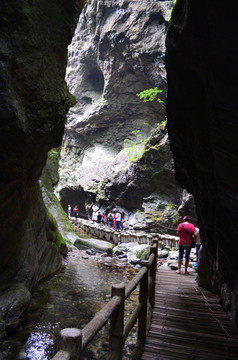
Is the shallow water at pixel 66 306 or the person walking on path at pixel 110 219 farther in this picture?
the person walking on path at pixel 110 219

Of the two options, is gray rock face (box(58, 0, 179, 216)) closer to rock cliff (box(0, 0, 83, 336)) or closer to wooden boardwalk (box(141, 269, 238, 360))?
rock cliff (box(0, 0, 83, 336))

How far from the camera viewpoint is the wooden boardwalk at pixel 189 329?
3.97 meters

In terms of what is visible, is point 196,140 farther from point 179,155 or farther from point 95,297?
point 95,297

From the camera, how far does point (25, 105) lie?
17.5ft

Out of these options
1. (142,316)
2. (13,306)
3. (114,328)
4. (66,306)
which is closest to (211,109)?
(114,328)

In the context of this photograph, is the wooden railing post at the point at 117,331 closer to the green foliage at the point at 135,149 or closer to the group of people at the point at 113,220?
the group of people at the point at 113,220

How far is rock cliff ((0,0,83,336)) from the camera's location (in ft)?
16.4

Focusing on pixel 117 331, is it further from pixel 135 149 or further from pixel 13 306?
pixel 135 149

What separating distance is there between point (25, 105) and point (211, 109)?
358 centimetres

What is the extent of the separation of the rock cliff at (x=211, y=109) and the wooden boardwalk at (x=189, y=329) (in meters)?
0.38

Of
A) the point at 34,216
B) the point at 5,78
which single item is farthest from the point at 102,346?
the point at 5,78

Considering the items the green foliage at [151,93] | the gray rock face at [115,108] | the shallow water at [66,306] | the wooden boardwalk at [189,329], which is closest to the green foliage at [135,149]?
the gray rock face at [115,108]

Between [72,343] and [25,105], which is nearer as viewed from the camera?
[72,343]

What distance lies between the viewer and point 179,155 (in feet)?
22.6
